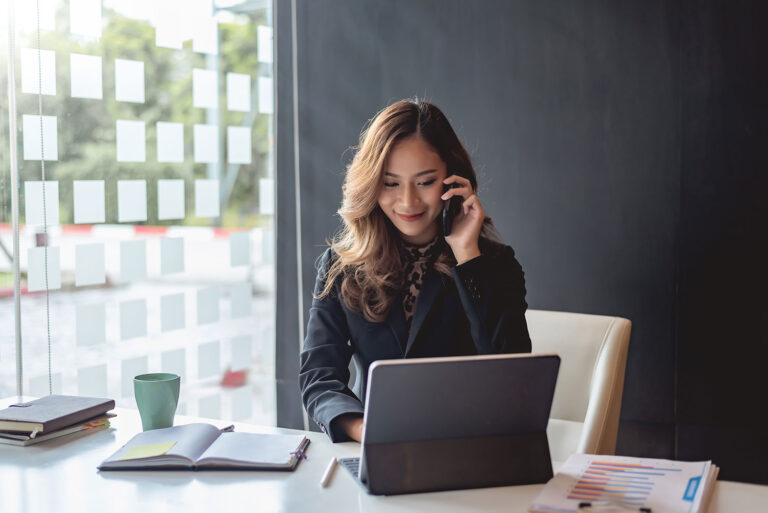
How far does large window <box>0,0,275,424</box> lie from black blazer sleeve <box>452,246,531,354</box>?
1.52m

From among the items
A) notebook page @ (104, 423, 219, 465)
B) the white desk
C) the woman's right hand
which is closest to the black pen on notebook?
the white desk

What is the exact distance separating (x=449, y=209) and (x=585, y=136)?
40.7 inches

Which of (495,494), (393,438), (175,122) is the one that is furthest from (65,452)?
(175,122)

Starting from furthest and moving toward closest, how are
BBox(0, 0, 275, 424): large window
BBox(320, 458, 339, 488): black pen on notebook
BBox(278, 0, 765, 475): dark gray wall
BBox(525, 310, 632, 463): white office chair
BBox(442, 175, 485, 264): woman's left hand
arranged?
BBox(278, 0, 765, 475): dark gray wall < BBox(0, 0, 275, 424): large window < BBox(442, 175, 485, 264): woman's left hand < BBox(525, 310, 632, 463): white office chair < BBox(320, 458, 339, 488): black pen on notebook

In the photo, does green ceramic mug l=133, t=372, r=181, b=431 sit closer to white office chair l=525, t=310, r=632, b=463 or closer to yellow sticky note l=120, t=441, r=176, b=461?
yellow sticky note l=120, t=441, r=176, b=461

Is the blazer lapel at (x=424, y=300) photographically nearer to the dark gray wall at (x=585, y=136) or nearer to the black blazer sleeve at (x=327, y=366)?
the black blazer sleeve at (x=327, y=366)

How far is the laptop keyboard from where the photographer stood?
4.69 ft

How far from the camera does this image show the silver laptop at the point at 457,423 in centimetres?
129

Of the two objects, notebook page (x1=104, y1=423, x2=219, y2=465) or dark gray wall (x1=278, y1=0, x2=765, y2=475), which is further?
dark gray wall (x1=278, y1=0, x2=765, y2=475)

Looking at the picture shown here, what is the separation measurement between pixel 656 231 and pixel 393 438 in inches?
74.3

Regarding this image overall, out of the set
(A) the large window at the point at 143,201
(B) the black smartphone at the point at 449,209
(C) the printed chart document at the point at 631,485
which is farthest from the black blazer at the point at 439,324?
(A) the large window at the point at 143,201

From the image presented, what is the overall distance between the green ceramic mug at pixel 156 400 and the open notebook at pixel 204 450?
5 cm

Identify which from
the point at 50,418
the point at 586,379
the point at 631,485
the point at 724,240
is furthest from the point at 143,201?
the point at 631,485

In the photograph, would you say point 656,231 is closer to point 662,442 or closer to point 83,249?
point 662,442
